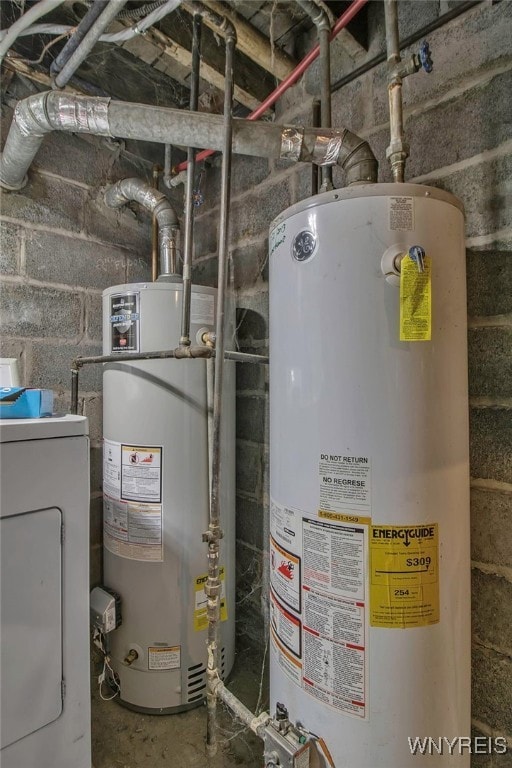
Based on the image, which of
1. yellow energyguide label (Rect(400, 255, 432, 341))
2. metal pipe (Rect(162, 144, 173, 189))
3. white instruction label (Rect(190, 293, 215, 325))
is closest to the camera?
yellow energyguide label (Rect(400, 255, 432, 341))

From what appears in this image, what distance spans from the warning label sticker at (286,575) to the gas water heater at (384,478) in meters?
0.02

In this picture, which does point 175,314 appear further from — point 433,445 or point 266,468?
point 433,445

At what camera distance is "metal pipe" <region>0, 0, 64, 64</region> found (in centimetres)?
87

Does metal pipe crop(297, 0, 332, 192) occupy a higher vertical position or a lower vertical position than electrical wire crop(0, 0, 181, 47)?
lower

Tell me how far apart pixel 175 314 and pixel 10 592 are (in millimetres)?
773

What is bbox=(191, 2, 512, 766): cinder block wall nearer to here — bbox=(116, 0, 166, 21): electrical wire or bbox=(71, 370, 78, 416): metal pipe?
bbox=(116, 0, 166, 21): electrical wire

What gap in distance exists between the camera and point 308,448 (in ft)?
2.26

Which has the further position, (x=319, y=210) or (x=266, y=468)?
(x=266, y=468)

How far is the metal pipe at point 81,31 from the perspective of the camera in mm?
898

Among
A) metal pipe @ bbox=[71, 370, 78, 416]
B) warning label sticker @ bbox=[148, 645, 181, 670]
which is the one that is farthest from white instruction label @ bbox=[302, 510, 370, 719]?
metal pipe @ bbox=[71, 370, 78, 416]

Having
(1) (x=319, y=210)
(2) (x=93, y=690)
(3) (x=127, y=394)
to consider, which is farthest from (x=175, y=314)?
(2) (x=93, y=690)

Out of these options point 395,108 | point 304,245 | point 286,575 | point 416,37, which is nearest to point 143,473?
point 286,575

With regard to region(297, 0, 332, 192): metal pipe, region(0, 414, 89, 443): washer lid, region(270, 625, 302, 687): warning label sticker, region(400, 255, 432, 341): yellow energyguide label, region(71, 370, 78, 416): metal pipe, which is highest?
region(297, 0, 332, 192): metal pipe

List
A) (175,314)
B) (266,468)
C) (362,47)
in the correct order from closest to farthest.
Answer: (362,47) → (175,314) → (266,468)
